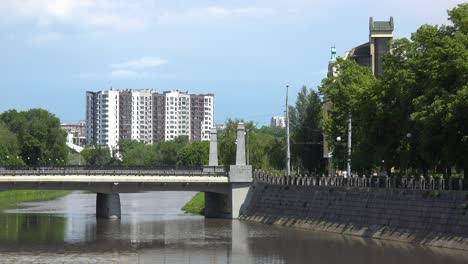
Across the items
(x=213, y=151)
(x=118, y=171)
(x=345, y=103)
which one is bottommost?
(x=118, y=171)

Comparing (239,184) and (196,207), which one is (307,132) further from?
(239,184)

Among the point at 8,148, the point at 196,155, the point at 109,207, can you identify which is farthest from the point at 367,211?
the point at 196,155

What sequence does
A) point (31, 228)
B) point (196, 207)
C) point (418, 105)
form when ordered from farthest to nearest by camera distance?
point (196, 207), point (31, 228), point (418, 105)

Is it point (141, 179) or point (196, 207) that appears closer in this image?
point (141, 179)

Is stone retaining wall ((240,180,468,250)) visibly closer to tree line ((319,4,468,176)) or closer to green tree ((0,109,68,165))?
tree line ((319,4,468,176))

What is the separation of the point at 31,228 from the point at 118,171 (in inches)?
372

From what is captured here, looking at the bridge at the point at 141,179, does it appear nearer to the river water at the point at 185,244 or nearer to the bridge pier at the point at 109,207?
the bridge pier at the point at 109,207

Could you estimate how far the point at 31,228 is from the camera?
268 feet

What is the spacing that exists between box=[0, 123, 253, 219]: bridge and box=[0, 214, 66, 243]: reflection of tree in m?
3.59

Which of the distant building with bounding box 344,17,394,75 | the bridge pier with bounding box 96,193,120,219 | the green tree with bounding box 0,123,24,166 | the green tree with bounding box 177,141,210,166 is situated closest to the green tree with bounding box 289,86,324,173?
the distant building with bounding box 344,17,394,75

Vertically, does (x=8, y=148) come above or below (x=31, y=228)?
above

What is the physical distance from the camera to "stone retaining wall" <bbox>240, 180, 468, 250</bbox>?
187 feet

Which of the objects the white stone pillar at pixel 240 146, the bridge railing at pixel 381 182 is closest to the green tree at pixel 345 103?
the bridge railing at pixel 381 182

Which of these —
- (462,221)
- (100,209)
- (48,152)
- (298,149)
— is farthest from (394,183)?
(48,152)
